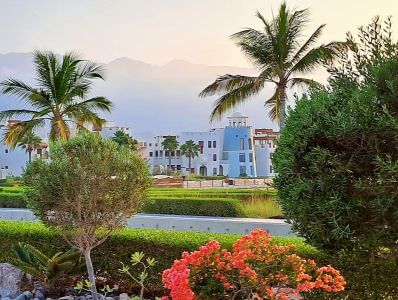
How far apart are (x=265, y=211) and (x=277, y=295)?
12.5m

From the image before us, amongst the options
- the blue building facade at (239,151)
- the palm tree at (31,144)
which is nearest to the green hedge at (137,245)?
the palm tree at (31,144)

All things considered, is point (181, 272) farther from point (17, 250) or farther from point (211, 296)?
point (17, 250)

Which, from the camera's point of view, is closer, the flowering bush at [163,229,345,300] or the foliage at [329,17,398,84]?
A: the flowering bush at [163,229,345,300]

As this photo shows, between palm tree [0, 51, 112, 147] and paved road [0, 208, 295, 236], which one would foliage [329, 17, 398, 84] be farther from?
palm tree [0, 51, 112, 147]

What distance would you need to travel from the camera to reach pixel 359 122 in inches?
192

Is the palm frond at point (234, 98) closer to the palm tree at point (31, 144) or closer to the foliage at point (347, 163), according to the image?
the foliage at point (347, 163)

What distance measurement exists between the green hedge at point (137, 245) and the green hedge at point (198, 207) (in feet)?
28.2

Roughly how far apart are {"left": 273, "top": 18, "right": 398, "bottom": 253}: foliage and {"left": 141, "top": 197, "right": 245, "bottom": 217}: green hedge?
499 inches

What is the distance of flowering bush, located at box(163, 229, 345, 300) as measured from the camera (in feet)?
15.9

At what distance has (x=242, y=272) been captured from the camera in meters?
4.82

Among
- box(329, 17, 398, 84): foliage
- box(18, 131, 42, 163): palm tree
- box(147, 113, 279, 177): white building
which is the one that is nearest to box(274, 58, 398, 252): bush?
box(329, 17, 398, 84): foliage

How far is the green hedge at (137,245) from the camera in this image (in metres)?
8.30

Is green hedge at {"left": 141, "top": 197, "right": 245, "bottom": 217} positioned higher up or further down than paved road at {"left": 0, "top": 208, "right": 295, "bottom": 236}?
higher up

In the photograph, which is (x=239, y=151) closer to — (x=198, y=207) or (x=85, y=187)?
(x=198, y=207)
